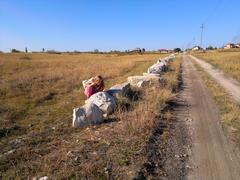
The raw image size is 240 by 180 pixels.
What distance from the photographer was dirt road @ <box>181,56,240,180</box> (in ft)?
17.1

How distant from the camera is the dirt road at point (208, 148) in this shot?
17.1ft

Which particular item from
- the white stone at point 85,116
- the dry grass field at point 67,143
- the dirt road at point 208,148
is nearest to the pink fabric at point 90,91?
the dry grass field at point 67,143

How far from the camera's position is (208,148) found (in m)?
6.45

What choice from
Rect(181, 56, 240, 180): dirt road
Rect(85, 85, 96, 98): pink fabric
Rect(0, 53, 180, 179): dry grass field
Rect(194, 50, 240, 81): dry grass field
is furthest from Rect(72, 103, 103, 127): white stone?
Rect(194, 50, 240, 81): dry grass field

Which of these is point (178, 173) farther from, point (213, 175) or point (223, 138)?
point (223, 138)

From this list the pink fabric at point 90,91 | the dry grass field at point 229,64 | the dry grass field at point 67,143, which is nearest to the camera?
the dry grass field at point 67,143

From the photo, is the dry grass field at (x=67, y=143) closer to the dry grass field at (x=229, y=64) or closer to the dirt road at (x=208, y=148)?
the dirt road at (x=208, y=148)

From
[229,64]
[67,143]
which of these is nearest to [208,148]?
[67,143]

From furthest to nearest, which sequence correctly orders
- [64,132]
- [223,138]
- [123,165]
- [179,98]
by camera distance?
[179,98] → [64,132] → [223,138] → [123,165]

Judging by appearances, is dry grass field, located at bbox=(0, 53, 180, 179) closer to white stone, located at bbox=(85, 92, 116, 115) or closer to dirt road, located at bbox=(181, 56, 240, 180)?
white stone, located at bbox=(85, 92, 116, 115)

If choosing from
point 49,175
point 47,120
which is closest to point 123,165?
point 49,175

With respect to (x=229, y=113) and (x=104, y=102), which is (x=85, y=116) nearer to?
(x=104, y=102)

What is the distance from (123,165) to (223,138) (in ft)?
10.1

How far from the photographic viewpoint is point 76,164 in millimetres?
5387
